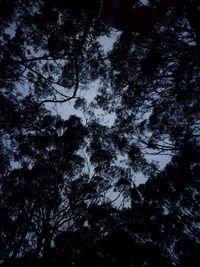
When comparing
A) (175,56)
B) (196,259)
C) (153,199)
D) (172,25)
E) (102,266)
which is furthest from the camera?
(153,199)

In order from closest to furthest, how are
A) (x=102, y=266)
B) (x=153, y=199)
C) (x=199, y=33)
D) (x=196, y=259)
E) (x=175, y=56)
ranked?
(x=199, y=33)
(x=175, y=56)
(x=196, y=259)
(x=102, y=266)
(x=153, y=199)

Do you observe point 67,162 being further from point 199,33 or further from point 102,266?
point 199,33

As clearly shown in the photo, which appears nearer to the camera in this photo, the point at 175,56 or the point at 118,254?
the point at 175,56

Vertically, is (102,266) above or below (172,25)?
below

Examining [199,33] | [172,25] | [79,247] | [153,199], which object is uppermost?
[172,25]

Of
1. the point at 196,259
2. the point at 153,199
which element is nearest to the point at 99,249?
the point at 153,199

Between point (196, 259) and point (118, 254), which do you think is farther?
point (118, 254)

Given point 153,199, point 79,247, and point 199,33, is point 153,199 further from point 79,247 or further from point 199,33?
point 199,33

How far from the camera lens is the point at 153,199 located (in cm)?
1370

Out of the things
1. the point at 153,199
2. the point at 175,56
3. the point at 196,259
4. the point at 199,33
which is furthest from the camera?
the point at 153,199

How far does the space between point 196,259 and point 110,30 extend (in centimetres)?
1194

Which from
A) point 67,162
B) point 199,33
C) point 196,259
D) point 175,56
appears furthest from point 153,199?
point 199,33

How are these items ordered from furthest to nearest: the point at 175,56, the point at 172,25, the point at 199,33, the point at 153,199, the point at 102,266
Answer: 1. the point at 153,199
2. the point at 102,266
3. the point at 172,25
4. the point at 175,56
5. the point at 199,33

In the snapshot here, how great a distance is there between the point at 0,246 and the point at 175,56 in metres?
13.8
